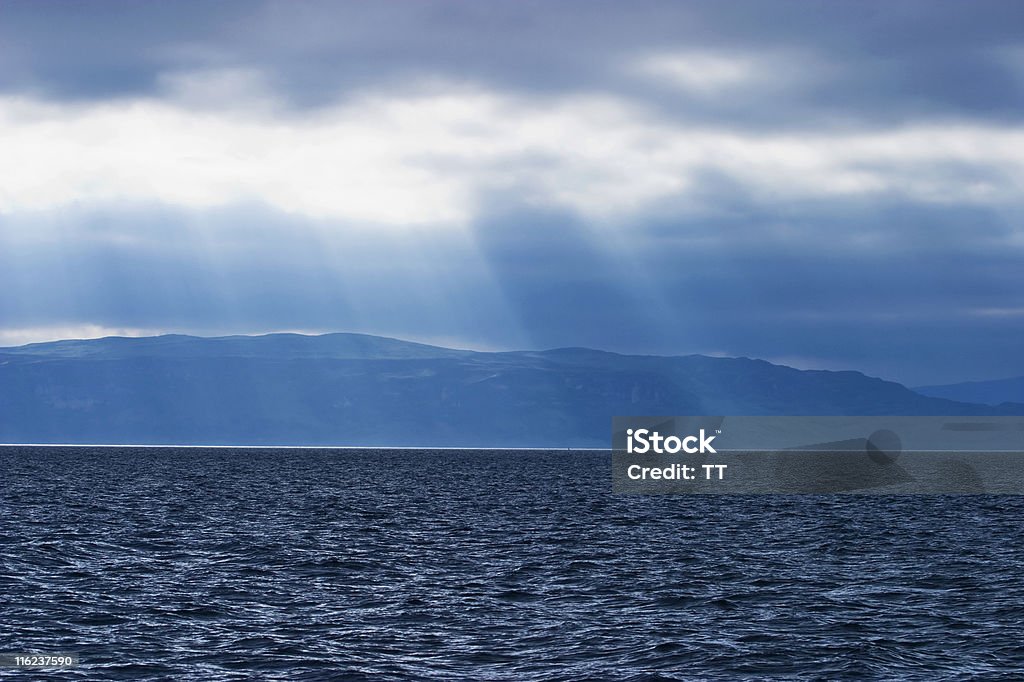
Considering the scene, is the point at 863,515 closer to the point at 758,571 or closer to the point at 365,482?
the point at 758,571

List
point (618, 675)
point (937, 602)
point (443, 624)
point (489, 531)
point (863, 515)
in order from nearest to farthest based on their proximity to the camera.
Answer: point (618, 675), point (443, 624), point (937, 602), point (489, 531), point (863, 515)

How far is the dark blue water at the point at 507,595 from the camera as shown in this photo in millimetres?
31125

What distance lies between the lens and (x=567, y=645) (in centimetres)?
3297

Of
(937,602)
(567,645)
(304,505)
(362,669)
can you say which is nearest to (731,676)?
(567,645)

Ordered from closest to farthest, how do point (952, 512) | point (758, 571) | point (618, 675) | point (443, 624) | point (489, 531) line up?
1. point (618, 675)
2. point (443, 624)
3. point (758, 571)
4. point (489, 531)
5. point (952, 512)

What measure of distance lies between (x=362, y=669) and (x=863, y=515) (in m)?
66.6

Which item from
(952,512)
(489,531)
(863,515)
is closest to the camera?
(489,531)

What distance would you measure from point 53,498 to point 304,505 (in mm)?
22736

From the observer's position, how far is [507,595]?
4216 cm

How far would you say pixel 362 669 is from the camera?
29.9m

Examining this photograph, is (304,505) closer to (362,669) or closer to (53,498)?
(53,498)

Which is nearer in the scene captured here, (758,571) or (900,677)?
(900,677)

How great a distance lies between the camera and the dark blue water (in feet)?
102

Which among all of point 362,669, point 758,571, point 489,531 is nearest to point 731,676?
point 362,669
